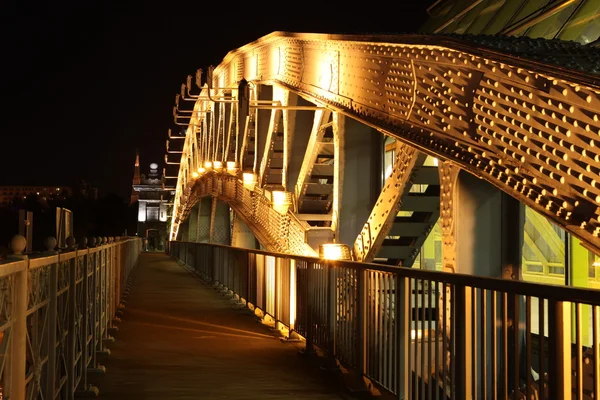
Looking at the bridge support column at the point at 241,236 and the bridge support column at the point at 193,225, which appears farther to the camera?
the bridge support column at the point at 193,225

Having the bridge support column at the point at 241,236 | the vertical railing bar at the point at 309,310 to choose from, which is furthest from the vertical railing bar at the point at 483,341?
the bridge support column at the point at 241,236

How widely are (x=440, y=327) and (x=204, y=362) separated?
3.09 metres

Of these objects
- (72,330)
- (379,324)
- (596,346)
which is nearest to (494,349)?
(596,346)

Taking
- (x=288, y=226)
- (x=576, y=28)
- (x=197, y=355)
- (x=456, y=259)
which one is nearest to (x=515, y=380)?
(x=456, y=259)

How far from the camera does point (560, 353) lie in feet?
14.9

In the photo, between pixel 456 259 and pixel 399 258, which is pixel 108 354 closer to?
pixel 456 259

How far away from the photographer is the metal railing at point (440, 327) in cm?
460

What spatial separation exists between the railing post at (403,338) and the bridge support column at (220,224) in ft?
152

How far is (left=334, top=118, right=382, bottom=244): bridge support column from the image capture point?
18938 millimetres

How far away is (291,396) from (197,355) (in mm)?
3102

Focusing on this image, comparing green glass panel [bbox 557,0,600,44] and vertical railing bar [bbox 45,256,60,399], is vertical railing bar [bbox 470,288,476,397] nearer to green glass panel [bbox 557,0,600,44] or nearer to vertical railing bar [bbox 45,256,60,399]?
vertical railing bar [bbox 45,256,60,399]

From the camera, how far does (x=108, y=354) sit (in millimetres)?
11367

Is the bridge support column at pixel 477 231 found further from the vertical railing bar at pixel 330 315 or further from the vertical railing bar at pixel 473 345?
the vertical railing bar at pixel 473 345

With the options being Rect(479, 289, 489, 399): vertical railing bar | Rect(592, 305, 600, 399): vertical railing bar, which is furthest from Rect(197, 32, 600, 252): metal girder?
Rect(592, 305, 600, 399): vertical railing bar
